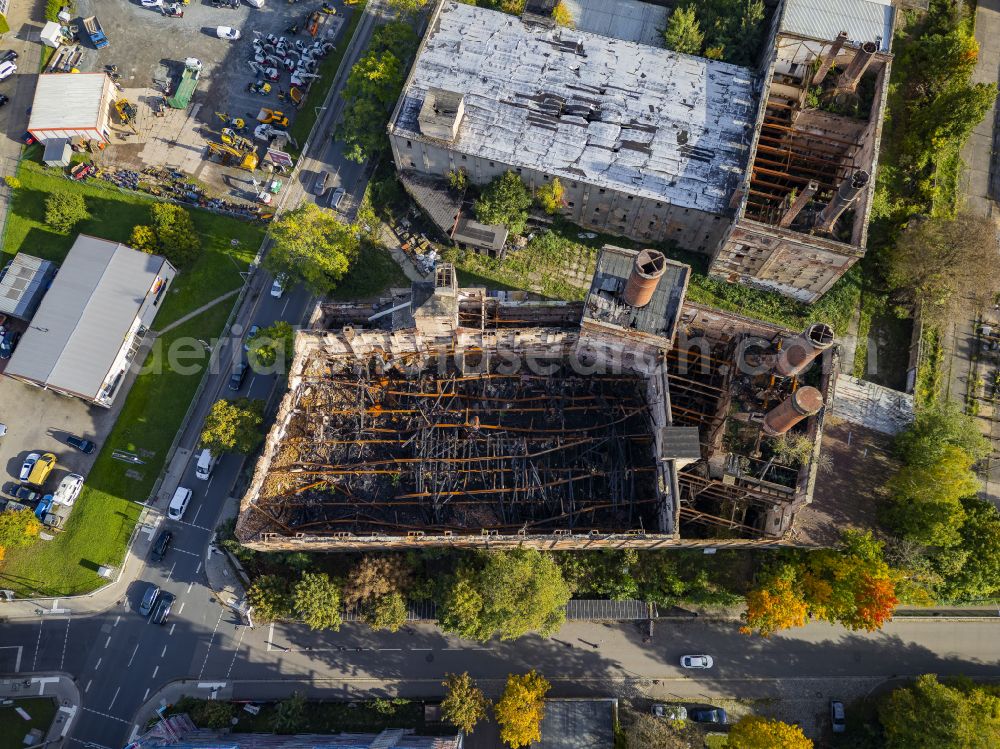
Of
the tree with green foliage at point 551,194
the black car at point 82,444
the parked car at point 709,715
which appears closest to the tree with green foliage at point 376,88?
the tree with green foliage at point 551,194

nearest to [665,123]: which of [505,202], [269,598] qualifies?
[505,202]

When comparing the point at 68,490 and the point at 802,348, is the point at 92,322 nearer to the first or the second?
the point at 68,490

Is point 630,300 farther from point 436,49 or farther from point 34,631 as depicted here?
point 34,631

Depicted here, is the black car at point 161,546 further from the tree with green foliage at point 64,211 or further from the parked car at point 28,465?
the tree with green foliage at point 64,211

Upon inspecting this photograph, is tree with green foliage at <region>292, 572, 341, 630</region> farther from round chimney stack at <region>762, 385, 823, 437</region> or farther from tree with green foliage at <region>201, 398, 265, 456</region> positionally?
round chimney stack at <region>762, 385, 823, 437</region>

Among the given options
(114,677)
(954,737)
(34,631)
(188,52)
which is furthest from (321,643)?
(188,52)
